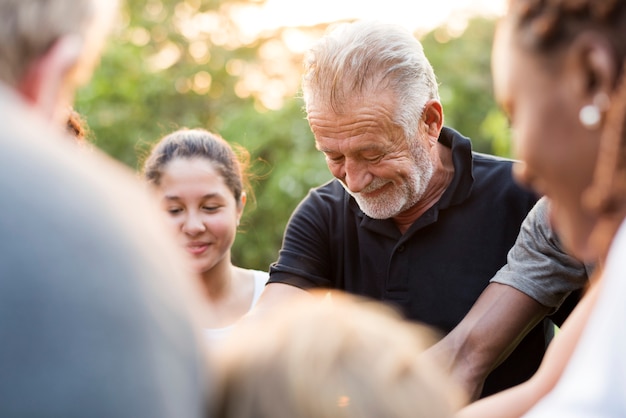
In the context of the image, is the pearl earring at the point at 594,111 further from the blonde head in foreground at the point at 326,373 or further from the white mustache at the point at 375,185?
the white mustache at the point at 375,185

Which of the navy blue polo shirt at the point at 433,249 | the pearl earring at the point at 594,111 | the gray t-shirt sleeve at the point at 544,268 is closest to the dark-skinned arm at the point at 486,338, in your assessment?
the gray t-shirt sleeve at the point at 544,268

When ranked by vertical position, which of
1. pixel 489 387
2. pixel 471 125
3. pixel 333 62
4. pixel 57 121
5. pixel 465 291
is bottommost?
pixel 489 387

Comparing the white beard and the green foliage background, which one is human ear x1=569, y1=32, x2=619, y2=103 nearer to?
the white beard

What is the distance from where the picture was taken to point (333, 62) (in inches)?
137

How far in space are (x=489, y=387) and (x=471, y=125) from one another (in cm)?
1185

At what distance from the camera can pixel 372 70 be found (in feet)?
11.3

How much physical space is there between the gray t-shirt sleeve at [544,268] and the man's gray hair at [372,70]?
2.43ft

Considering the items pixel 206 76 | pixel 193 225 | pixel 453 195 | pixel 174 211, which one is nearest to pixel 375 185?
pixel 453 195

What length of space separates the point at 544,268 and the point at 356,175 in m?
0.89

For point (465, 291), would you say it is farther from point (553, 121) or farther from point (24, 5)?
point (24, 5)

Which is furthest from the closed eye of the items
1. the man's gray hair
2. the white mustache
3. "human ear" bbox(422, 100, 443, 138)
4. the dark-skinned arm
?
the dark-skinned arm

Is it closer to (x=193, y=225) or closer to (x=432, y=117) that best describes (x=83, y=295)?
(x=432, y=117)

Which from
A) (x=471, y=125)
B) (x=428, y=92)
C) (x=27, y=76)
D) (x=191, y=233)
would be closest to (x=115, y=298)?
(x=27, y=76)

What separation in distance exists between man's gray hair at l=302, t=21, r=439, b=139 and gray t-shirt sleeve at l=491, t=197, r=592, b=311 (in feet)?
2.43
